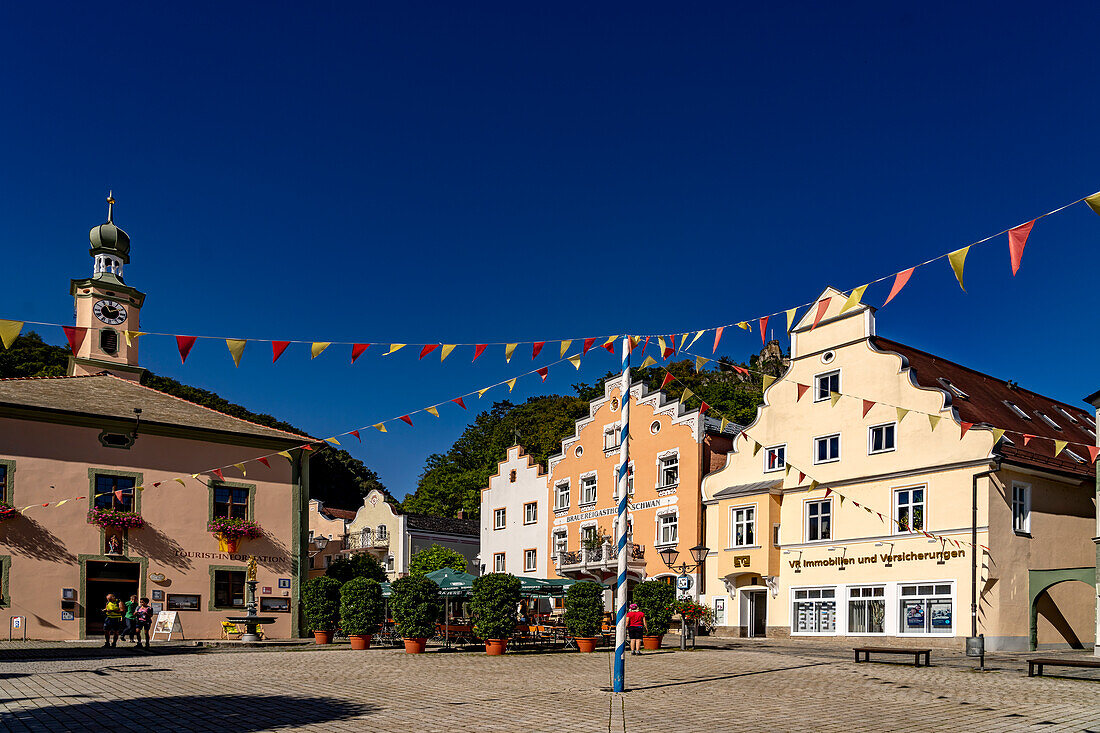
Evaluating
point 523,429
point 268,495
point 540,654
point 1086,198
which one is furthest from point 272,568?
point 523,429

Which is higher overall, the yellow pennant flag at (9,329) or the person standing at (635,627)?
the yellow pennant flag at (9,329)

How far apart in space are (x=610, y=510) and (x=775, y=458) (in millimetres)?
9561

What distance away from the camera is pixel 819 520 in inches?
1262

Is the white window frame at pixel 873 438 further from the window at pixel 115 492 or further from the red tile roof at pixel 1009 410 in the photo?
the window at pixel 115 492

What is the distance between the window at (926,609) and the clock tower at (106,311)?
28.8 metres

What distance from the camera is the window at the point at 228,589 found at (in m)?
29.8

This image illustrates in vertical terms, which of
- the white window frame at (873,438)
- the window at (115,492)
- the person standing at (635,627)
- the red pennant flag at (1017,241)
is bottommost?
the person standing at (635,627)

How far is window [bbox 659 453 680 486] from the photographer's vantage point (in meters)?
39.0

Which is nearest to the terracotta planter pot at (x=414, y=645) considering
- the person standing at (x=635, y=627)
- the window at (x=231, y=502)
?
the person standing at (x=635, y=627)

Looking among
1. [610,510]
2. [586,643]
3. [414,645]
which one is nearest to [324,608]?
[414,645]

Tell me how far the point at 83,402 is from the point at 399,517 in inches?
1063

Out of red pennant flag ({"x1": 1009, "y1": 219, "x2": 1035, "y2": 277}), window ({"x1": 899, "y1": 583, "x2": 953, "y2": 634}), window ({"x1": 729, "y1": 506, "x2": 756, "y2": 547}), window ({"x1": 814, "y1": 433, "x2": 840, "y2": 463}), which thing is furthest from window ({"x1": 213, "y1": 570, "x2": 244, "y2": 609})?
red pennant flag ({"x1": 1009, "y1": 219, "x2": 1035, "y2": 277})

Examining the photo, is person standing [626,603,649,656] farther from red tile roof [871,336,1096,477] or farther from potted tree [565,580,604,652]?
red tile roof [871,336,1096,477]

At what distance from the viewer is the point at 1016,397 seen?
3525cm
